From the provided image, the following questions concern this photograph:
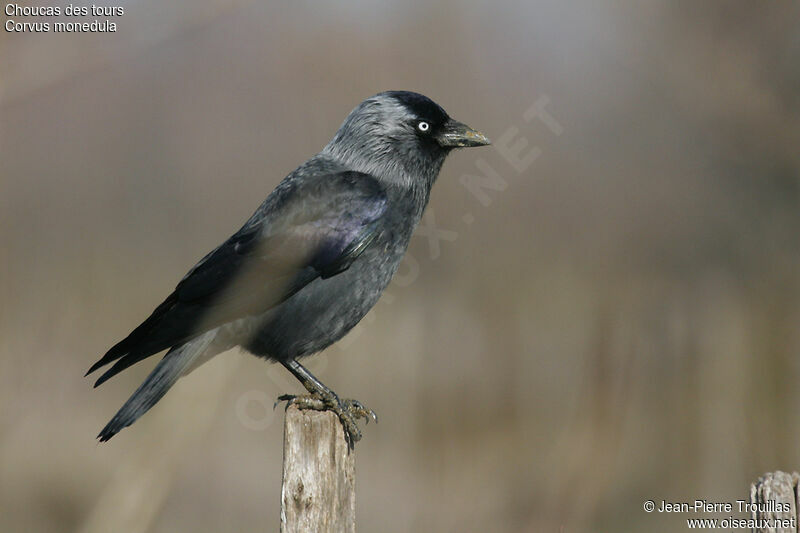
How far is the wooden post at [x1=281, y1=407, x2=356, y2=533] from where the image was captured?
3.00 meters

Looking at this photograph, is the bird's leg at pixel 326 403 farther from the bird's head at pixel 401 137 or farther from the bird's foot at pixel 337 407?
the bird's head at pixel 401 137

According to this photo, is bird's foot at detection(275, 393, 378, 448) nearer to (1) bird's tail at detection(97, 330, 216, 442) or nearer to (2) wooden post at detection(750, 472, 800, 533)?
(1) bird's tail at detection(97, 330, 216, 442)

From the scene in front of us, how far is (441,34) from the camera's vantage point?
33.8ft

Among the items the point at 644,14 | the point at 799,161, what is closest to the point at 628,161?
the point at 644,14

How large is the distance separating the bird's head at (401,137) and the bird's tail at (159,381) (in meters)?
1.28

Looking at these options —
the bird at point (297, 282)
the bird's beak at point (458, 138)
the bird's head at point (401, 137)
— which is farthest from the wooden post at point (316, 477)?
the bird's beak at point (458, 138)

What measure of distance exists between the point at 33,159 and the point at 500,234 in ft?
15.7

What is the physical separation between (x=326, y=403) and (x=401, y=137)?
58.0 inches

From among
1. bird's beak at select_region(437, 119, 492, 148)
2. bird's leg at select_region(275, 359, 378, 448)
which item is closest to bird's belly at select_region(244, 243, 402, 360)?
bird's leg at select_region(275, 359, 378, 448)

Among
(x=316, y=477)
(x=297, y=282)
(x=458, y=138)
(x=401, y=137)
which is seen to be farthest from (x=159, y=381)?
(x=458, y=138)

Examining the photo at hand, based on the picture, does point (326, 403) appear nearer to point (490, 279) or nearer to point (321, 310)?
point (321, 310)

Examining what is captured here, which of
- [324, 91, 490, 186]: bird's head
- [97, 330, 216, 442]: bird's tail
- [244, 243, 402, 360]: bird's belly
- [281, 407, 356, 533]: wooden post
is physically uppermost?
[324, 91, 490, 186]: bird's head

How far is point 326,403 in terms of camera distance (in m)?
4.13

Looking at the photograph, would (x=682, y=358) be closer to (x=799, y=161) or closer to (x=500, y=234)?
(x=799, y=161)
